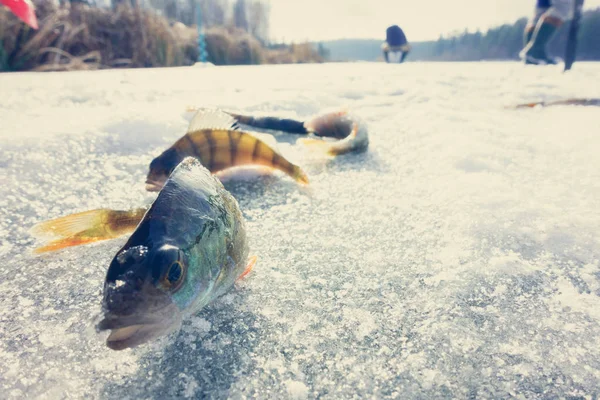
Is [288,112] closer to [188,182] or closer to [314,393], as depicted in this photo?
[188,182]

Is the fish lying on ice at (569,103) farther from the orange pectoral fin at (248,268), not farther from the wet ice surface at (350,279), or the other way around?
the orange pectoral fin at (248,268)

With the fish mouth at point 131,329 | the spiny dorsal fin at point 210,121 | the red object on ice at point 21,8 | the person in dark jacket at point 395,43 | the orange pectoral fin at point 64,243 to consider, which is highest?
the person in dark jacket at point 395,43

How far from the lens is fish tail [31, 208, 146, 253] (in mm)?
1256

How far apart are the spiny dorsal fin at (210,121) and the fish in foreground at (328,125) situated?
0.82 meters

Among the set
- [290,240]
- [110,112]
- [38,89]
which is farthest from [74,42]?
[290,240]

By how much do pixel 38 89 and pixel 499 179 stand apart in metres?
4.24

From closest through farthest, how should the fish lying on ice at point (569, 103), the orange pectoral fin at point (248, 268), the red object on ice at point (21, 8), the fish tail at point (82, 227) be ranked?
the orange pectoral fin at point (248, 268) → the fish tail at point (82, 227) → the red object on ice at point (21, 8) → the fish lying on ice at point (569, 103)

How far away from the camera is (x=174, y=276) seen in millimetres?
782

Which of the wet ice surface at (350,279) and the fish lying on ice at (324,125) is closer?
the wet ice surface at (350,279)

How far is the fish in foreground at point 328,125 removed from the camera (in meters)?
2.63

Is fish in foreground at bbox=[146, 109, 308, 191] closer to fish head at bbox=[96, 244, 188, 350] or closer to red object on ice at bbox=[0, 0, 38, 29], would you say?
fish head at bbox=[96, 244, 188, 350]

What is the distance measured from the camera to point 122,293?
28.5 inches

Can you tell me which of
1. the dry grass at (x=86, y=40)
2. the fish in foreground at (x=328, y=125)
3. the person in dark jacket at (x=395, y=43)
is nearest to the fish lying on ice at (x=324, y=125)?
the fish in foreground at (x=328, y=125)

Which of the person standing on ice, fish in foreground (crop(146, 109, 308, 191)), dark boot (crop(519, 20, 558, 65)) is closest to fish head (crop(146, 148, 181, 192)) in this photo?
fish in foreground (crop(146, 109, 308, 191))
